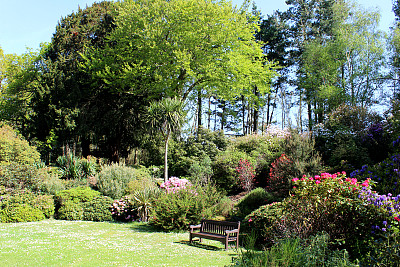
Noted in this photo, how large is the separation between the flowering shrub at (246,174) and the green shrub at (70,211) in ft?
24.5

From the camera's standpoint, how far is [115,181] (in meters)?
13.1

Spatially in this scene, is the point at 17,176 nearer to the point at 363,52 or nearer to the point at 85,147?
the point at 85,147

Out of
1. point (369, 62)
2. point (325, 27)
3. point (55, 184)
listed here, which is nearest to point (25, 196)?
point (55, 184)

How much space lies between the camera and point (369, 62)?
945 inches

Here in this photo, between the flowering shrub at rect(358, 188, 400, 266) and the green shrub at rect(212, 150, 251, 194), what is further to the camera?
the green shrub at rect(212, 150, 251, 194)

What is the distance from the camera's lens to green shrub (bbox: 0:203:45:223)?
10594mm

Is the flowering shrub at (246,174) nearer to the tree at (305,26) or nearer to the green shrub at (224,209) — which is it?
the green shrub at (224,209)

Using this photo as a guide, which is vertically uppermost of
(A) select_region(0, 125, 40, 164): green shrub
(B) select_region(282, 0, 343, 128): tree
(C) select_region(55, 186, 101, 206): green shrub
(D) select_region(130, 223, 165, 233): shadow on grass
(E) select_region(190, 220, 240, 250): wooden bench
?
(B) select_region(282, 0, 343, 128): tree

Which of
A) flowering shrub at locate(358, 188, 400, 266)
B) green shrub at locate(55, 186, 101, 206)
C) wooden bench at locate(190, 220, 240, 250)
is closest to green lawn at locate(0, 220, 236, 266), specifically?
wooden bench at locate(190, 220, 240, 250)

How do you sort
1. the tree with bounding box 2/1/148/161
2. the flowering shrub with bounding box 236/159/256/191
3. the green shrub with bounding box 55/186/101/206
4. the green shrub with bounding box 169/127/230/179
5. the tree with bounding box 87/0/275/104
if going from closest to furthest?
1. the green shrub with bounding box 55/186/101/206
2. the flowering shrub with bounding box 236/159/256/191
3. the green shrub with bounding box 169/127/230/179
4. the tree with bounding box 87/0/275/104
5. the tree with bounding box 2/1/148/161

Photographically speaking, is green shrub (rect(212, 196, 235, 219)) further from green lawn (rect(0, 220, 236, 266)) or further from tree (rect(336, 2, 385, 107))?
tree (rect(336, 2, 385, 107))

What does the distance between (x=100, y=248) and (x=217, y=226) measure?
312 centimetres

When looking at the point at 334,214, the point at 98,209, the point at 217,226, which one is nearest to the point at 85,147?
the point at 98,209

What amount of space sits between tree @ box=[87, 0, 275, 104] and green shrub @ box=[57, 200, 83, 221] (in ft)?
32.8
